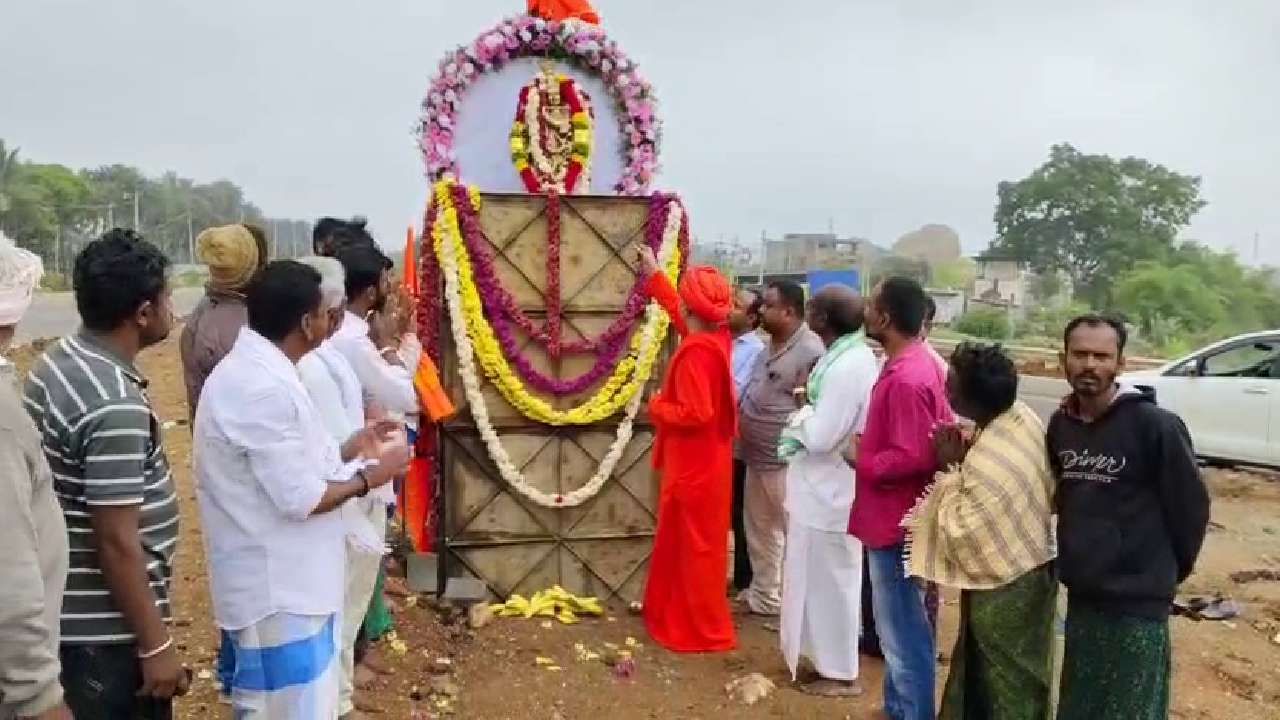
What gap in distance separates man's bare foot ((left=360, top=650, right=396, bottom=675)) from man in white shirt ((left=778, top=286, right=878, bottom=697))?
6.78 ft

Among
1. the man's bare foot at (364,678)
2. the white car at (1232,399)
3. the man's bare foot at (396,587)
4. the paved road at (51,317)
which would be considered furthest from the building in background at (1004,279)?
the man's bare foot at (364,678)

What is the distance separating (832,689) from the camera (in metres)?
5.39

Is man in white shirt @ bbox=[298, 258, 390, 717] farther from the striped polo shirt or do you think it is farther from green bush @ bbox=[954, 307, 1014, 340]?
green bush @ bbox=[954, 307, 1014, 340]

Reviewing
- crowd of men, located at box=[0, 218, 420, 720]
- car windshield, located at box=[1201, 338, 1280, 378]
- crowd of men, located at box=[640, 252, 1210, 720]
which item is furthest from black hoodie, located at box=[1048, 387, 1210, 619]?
car windshield, located at box=[1201, 338, 1280, 378]

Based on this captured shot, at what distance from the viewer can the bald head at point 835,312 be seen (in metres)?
5.29

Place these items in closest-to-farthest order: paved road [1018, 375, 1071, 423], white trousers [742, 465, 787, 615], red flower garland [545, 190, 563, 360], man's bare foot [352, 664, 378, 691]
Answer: man's bare foot [352, 664, 378, 691], red flower garland [545, 190, 563, 360], white trousers [742, 465, 787, 615], paved road [1018, 375, 1071, 423]

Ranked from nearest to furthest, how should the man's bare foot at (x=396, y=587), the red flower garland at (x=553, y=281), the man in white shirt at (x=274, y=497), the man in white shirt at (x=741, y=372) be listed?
the man in white shirt at (x=274, y=497), the red flower garland at (x=553, y=281), the man's bare foot at (x=396, y=587), the man in white shirt at (x=741, y=372)

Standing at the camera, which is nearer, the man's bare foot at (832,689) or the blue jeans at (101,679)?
the blue jeans at (101,679)

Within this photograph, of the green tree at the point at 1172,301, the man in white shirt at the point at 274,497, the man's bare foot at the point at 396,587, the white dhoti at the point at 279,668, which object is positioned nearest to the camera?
the man in white shirt at the point at 274,497

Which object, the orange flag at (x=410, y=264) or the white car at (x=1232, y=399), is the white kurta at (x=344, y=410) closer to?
the orange flag at (x=410, y=264)

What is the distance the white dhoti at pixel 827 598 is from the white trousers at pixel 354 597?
215cm

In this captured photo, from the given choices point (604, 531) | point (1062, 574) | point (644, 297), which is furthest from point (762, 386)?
point (1062, 574)

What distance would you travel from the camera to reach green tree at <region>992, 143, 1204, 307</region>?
4850 cm

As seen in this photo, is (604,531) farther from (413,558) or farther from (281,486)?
(281,486)
